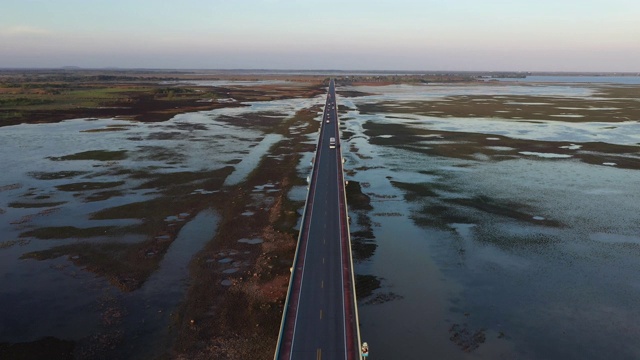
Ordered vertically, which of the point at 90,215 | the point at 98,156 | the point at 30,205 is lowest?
the point at 90,215

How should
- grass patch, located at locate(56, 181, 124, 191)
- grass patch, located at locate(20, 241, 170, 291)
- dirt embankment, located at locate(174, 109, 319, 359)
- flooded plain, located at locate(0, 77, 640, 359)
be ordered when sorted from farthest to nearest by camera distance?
grass patch, located at locate(56, 181, 124, 191) < grass patch, located at locate(20, 241, 170, 291) < flooded plain, located at locate(0, 77, 640, 359) < dirt embankment, located at locate(174, 109, 319, 359)

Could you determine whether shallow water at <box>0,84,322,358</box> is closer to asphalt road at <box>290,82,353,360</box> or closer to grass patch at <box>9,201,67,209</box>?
grass patch at <box>9,201,67,209</box>

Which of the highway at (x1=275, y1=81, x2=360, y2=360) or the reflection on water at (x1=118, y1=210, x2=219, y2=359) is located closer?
the highway at (x1=275, y1=81, x2=360, y2=360)

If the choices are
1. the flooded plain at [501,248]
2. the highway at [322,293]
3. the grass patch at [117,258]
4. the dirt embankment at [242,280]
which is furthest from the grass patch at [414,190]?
the grass patch at [117,258]

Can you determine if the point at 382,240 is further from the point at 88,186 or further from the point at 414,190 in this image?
the point at 88,186

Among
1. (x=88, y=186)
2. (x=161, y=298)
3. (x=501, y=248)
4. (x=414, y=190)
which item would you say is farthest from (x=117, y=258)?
(x=414, y=190)

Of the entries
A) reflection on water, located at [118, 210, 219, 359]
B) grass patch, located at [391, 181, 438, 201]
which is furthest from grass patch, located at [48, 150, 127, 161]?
grass patch, located at [391, 181, 438, 201]

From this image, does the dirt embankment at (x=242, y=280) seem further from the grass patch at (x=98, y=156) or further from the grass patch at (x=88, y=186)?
the grass patch at (x=98, y=156)
